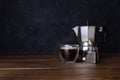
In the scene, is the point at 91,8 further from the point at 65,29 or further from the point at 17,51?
the point at 17,51

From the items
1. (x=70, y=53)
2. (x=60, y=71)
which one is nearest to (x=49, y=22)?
(x=70, y=53)

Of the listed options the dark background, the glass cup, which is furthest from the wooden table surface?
the dark background

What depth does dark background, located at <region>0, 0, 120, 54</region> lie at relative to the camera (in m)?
1.91

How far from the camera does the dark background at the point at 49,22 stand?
6.27 feet

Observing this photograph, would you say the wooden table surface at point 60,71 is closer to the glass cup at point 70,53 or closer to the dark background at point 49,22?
the glass cup at point 70,53

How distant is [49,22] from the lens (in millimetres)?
1920

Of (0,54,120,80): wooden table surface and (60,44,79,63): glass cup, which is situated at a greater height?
(60,44,79,63): glass cup

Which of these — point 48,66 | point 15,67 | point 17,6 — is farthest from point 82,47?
point 17,6

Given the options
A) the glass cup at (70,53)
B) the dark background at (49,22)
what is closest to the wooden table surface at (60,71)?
the glass cup at (70,53)

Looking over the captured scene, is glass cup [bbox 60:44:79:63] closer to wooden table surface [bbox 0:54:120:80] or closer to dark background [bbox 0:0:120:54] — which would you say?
wooden table surface [bbox 0:54:120:80]

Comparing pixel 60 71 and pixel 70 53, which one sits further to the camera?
pixel 70 53

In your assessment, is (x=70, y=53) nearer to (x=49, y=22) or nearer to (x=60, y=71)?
(x=60, y=71)

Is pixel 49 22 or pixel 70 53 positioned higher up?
pixel 49 22

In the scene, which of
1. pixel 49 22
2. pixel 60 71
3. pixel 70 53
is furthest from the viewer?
pixel 49 22
